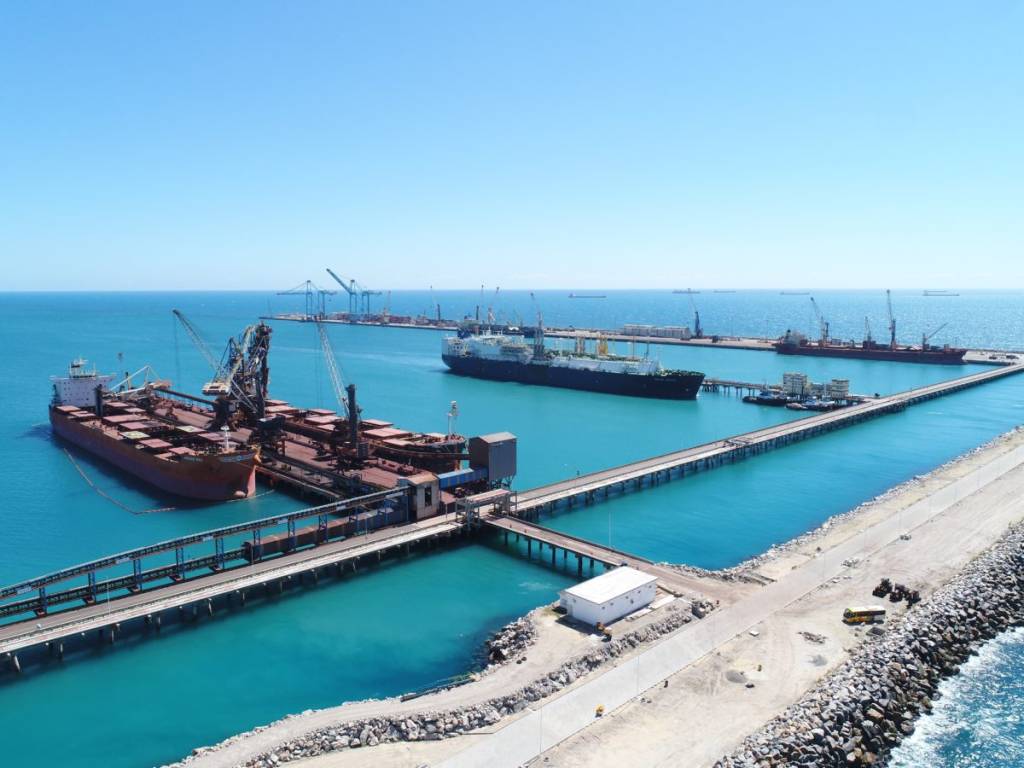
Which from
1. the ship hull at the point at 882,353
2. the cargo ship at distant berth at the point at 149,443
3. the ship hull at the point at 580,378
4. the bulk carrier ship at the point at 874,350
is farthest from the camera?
the bulk carrier ship at the point at 874,350

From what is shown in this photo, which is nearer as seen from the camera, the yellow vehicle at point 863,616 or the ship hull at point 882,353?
the yellow vehicle at point 863,616

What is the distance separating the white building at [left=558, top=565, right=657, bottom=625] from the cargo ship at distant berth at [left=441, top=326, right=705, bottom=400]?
78.1 meters

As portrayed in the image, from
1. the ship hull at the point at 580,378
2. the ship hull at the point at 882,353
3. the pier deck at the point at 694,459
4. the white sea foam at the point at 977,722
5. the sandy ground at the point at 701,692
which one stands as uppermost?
the ship hull at the point at 882,353

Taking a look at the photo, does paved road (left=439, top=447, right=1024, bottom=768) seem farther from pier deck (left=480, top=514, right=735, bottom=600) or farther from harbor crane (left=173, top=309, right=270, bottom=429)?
harbor crane (left=173, top=309, right=270, bottom=429)

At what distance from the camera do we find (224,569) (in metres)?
37.6

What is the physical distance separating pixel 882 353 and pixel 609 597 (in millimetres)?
147342

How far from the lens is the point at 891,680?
1045 inches

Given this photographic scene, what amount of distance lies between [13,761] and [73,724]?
2187 millimetres

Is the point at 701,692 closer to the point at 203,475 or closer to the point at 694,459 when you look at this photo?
the point at 694,459

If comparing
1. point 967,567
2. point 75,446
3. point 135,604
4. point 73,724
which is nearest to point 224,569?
point 135,604

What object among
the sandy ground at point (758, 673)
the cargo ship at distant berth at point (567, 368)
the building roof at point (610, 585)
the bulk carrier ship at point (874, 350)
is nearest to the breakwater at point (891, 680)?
the sandy ground at point (758, 673)

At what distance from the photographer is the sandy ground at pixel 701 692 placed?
2192 centimetres

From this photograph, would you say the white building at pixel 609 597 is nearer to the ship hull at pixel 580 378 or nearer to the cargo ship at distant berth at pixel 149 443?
the cargo ship at distant berth at pixel 149 443

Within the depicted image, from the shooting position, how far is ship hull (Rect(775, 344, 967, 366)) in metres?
146
